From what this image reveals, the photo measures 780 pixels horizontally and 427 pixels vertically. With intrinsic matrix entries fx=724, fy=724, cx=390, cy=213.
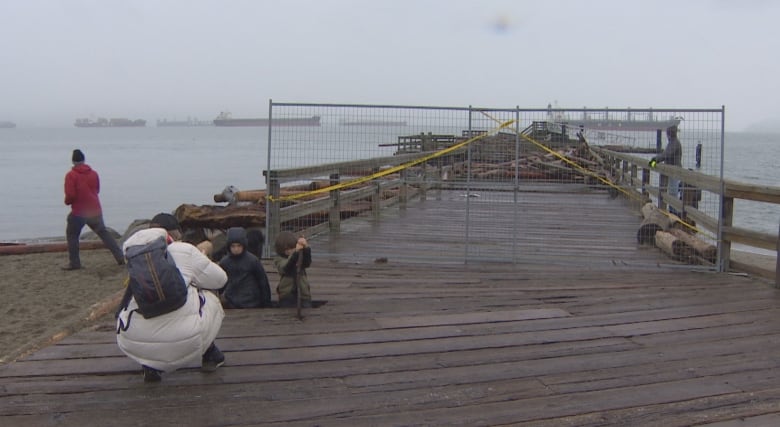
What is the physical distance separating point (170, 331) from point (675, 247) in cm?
675

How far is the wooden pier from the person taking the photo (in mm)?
4059

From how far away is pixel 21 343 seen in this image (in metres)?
6.72

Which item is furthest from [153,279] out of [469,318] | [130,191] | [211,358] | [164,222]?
[130,191]

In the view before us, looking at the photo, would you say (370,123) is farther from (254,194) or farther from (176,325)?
(176,325)

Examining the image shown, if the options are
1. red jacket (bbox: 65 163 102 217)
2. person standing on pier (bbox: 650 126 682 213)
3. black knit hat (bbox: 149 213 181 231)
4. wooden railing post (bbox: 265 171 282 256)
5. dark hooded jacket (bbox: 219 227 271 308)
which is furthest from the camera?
red jacket (bbox: 65 163 102 217)

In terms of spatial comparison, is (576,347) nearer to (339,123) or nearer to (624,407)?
(624,407)

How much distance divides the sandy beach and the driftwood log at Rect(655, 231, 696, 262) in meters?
6.48

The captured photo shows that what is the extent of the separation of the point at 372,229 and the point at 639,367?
6870 millimetres

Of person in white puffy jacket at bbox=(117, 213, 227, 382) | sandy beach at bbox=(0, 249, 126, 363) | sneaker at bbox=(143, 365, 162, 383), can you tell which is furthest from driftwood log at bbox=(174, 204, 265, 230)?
sneaker at bbox=(143, 365, 162, 383)

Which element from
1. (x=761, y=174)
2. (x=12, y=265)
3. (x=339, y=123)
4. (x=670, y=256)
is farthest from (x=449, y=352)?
(x=761, y=174)

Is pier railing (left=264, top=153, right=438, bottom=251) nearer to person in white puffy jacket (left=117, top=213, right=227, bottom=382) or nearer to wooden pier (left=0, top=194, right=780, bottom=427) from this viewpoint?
wooden pier (left=0, top=194, right=780, bottom=427)

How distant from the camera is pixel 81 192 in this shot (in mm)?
10156

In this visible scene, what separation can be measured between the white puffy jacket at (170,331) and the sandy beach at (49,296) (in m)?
1.66

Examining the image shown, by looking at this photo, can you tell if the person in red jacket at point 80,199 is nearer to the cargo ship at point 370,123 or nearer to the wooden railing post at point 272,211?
the wooden railing post at point 272,211
